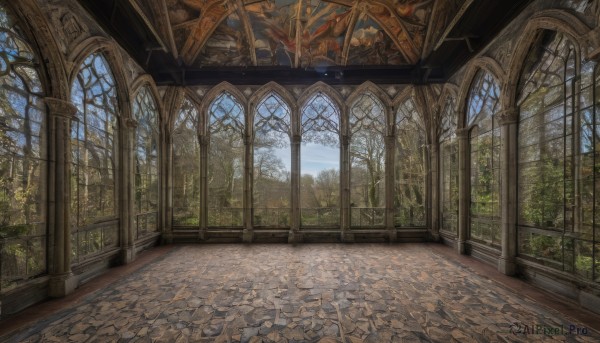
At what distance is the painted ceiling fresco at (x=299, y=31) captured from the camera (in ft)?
26.8

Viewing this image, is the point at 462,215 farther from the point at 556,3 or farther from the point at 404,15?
the point at 404,15

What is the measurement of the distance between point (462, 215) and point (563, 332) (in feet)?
→ 14.4

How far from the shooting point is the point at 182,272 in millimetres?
5984

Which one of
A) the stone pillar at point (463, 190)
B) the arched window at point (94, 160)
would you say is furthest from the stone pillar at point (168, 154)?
the stone pillar at point (463, 190)

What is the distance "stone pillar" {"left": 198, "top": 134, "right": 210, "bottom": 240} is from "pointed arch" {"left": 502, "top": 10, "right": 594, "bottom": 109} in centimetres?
965

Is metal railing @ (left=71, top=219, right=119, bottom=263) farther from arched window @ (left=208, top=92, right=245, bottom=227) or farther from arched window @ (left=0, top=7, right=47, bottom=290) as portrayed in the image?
arched window @ (left=208, top=92, right=245, bottom=227)

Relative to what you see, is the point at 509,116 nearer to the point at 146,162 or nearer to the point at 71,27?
the point at 71,27

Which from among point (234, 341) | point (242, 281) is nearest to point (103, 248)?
point (242, 281)

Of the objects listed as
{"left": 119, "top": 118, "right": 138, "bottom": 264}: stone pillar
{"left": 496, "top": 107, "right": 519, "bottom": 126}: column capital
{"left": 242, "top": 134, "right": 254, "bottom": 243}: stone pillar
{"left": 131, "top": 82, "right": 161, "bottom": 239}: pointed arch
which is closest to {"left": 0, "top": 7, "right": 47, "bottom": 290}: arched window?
{"left": 119, "top": 118, "right": 138, "bottom": 264}: stone pillar

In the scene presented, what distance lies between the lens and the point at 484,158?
704 centimetres

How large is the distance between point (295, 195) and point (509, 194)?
6.45m

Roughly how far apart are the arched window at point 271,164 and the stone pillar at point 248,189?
171mm

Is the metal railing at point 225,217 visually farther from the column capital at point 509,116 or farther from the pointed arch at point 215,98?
the column capital at point 509,116

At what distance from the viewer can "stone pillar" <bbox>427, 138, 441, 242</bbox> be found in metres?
9.09
